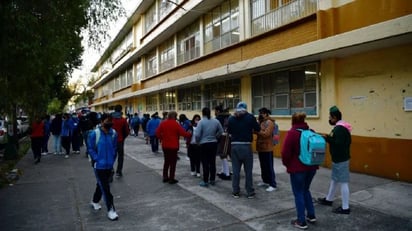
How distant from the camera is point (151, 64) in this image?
26891mm

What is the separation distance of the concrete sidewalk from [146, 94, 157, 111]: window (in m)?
17.5

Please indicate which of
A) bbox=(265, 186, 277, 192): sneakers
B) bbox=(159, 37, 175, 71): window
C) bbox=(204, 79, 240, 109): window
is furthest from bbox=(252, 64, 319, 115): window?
bbox=(159, 37, 175, 71): window

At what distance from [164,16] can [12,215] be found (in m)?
17.6

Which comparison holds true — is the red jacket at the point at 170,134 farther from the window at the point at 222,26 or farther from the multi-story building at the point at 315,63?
the window at the point at 222,26

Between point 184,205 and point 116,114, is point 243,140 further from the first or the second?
point 116,114

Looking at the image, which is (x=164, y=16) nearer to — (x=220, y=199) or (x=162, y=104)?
(x=162, y=104)

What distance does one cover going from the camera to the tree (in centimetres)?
519

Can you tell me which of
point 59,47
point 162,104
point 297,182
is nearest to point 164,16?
point 162,104

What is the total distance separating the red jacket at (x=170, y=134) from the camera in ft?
25.0

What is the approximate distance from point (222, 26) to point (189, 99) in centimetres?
568

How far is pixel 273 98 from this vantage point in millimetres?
11984

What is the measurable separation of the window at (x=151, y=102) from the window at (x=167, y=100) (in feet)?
5.25

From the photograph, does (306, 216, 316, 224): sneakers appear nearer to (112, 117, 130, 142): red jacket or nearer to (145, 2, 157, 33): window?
(112, 117, 130, 142): red jacket

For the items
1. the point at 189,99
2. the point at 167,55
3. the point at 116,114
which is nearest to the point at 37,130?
the point at 116,114
